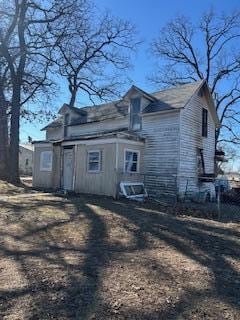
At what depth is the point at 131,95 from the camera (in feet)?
73.8

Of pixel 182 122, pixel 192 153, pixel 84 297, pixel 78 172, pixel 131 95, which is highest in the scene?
pixel 131 95

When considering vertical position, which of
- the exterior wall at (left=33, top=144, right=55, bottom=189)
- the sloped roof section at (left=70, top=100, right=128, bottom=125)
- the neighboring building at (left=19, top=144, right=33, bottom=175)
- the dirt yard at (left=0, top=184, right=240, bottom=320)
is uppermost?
the sloped roof section at (left=70, top=100, right=128, bottom=125)

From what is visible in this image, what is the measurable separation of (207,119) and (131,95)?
4.83m

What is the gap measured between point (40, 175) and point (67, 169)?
9.61ft

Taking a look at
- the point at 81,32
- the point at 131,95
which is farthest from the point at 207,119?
the point at 81,32

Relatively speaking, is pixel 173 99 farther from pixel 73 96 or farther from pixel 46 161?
pixel 73 96

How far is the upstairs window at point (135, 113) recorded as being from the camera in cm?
2217

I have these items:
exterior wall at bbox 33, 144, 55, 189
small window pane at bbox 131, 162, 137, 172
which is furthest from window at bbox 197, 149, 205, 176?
exterior wall at bbox 33, 144, 55, 189

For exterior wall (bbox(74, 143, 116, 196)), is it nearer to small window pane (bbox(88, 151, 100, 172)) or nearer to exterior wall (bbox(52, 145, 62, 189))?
small window pane (bbox(88, 151, 100, 172))

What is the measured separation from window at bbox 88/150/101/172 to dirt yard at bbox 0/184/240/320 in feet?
28.6

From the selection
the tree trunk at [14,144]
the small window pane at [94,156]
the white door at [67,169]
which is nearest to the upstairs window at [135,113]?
the small window pane at [94,156]

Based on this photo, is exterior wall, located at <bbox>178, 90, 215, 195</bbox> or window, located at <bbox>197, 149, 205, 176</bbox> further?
window, located at <bbox>197, 149, 205, 176</bbox>

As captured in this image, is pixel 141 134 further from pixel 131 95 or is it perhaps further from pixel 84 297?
pixel 84 297

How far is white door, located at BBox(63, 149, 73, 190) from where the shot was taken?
22.6 meters
